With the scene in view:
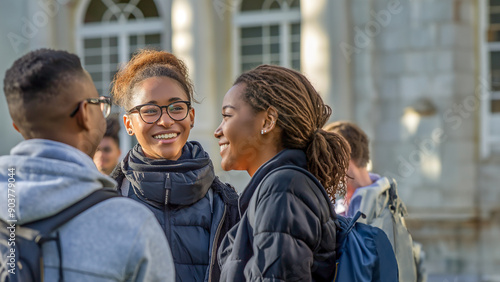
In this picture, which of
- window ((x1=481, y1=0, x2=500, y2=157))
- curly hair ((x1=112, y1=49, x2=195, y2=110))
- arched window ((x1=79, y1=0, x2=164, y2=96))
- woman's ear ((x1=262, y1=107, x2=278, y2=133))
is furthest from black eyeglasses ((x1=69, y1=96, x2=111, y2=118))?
arched window ((x1=79, y1=0, x2=164, y2=96))

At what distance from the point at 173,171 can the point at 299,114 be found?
2.20ft

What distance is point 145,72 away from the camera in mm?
2789

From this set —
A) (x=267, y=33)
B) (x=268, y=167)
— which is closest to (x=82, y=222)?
(x=268, y=167)

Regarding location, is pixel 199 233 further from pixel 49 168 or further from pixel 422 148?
pixel 422 148

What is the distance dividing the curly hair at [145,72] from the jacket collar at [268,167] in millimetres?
745

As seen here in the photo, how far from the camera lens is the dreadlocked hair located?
2297mm

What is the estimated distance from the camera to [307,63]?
8.28 meters

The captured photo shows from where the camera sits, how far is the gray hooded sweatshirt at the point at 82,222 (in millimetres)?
1525

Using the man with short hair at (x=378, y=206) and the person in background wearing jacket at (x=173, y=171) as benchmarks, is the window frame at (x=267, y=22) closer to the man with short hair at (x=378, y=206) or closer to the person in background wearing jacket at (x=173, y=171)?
the man with short hair at (x=378, y=206)

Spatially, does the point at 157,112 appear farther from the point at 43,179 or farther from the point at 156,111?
the point at 43,179

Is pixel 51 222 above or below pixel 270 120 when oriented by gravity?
below

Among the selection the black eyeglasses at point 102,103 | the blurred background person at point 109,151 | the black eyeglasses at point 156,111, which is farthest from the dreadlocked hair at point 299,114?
the blurred background person at point 109,151

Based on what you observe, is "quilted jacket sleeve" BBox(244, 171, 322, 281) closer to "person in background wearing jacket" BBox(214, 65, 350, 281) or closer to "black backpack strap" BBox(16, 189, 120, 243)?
"person in background wearing jacket" BBox(214, 65, 350, 281)

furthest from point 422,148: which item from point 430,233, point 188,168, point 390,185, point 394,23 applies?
point 188,168
